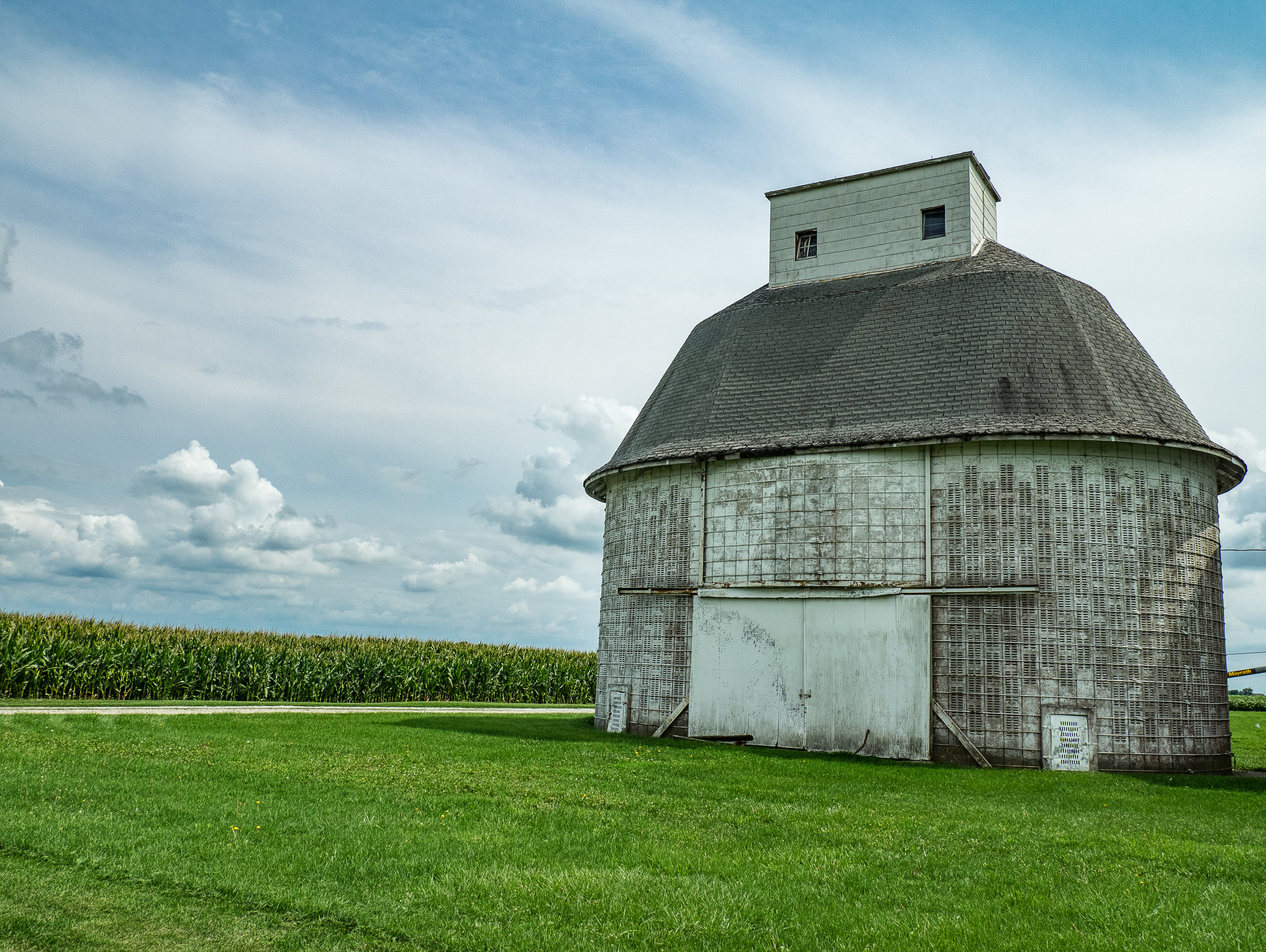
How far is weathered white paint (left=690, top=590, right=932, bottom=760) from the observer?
48.5 ft

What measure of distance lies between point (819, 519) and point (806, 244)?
7448 millimetres

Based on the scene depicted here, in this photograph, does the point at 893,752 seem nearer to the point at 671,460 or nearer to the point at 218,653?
the point at 671,460

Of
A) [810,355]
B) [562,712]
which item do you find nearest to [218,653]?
[562,712]

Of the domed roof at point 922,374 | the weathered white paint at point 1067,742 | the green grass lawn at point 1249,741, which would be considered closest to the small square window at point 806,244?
the domed roof at point 922,374

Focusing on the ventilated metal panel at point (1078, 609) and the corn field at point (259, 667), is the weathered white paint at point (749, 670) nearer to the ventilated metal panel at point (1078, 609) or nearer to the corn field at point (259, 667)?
the ventilated metal panel at point (1078, 609)

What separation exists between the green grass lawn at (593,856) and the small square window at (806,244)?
37.9 feet

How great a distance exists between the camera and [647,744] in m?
15.5

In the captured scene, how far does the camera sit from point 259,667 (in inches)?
1109

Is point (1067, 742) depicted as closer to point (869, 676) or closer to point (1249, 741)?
point (869, 676)

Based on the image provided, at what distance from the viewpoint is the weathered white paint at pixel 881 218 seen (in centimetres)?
1906

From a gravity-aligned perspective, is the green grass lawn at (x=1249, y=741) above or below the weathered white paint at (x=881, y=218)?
below

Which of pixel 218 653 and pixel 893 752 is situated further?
pixel 218 653

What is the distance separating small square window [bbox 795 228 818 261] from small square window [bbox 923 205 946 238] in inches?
87.5

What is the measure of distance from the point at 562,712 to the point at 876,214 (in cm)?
1457
